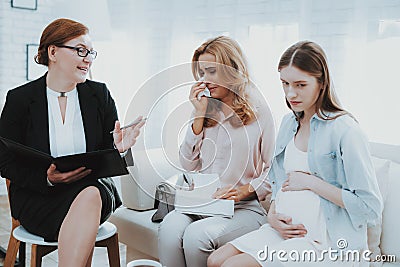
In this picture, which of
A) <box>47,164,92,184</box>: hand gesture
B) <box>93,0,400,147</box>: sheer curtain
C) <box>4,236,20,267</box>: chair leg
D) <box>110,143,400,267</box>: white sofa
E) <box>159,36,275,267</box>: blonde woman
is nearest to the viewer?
<box>110,143,400,267</box>: white sofa

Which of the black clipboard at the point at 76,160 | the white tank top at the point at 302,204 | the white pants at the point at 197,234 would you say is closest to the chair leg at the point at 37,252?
the black clipboard at the point at 76,160

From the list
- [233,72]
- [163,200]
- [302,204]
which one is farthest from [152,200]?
[302,204]

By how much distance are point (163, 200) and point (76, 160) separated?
1.30ft

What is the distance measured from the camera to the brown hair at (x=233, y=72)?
215cm

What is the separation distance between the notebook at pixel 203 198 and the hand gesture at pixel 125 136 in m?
0.25

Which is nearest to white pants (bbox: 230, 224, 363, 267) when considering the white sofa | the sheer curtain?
the white sofa

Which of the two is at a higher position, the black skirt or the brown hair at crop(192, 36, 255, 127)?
the brown hair at crop(192, 36, 255, 127)

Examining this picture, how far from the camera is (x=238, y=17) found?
330 centimetres

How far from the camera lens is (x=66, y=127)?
2373 millimetres

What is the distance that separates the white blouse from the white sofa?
253 mm

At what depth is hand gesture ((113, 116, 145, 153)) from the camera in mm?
2173

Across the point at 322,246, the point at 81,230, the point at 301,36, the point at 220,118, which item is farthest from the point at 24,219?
the point at 301,36

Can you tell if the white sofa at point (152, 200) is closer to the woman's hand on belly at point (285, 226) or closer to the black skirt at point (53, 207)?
the black skirt at point (53, 207)

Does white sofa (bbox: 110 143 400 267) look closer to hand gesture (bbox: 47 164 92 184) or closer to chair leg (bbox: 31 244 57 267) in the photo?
hand gesture (bbox: 47 164 92 184)
